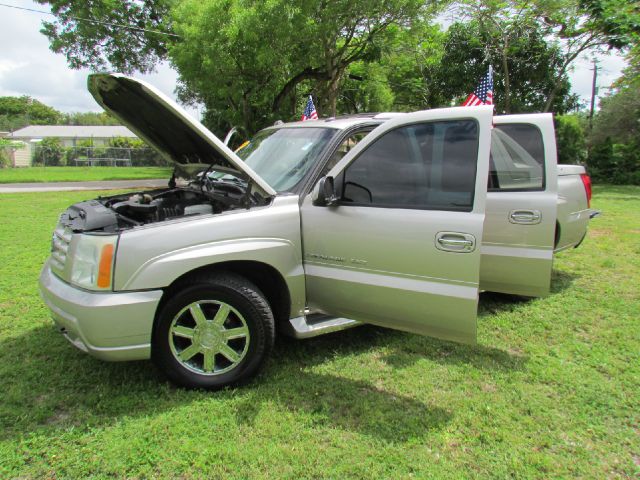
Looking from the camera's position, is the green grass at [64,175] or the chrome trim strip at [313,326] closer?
the chrome trim strip at [313,326]

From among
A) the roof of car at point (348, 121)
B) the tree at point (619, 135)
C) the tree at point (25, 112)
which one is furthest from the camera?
the tree at point (25, 112)

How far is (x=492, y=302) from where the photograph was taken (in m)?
4.77

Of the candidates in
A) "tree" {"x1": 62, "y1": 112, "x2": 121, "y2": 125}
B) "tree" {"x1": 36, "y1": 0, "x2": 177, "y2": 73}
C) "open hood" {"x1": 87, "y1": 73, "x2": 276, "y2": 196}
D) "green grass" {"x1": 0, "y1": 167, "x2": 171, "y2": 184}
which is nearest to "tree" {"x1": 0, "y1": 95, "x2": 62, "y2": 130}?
"tree" {"x1": 62, "y1": 112, "x2": 121, "y2": 125}

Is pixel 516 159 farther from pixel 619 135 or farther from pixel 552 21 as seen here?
pixel 619 135

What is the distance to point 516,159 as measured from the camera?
4.05 m

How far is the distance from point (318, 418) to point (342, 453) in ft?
1.10

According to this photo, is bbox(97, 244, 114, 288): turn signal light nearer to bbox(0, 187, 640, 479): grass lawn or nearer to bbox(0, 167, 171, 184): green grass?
bbox(0, 187, 640, 479): grass lawn

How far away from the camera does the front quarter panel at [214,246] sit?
107 inches

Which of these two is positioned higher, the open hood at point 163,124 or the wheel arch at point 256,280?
the open hood at point 163,124

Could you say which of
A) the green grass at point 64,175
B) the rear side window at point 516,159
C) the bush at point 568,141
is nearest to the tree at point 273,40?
the green grass at point 64,175

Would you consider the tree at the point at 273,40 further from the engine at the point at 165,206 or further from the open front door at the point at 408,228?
the open front door at the point at 408,228

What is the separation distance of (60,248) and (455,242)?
2.63 meters

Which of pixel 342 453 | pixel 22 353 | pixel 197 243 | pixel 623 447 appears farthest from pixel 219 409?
pixel 623 447

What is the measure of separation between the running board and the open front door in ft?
0.35
